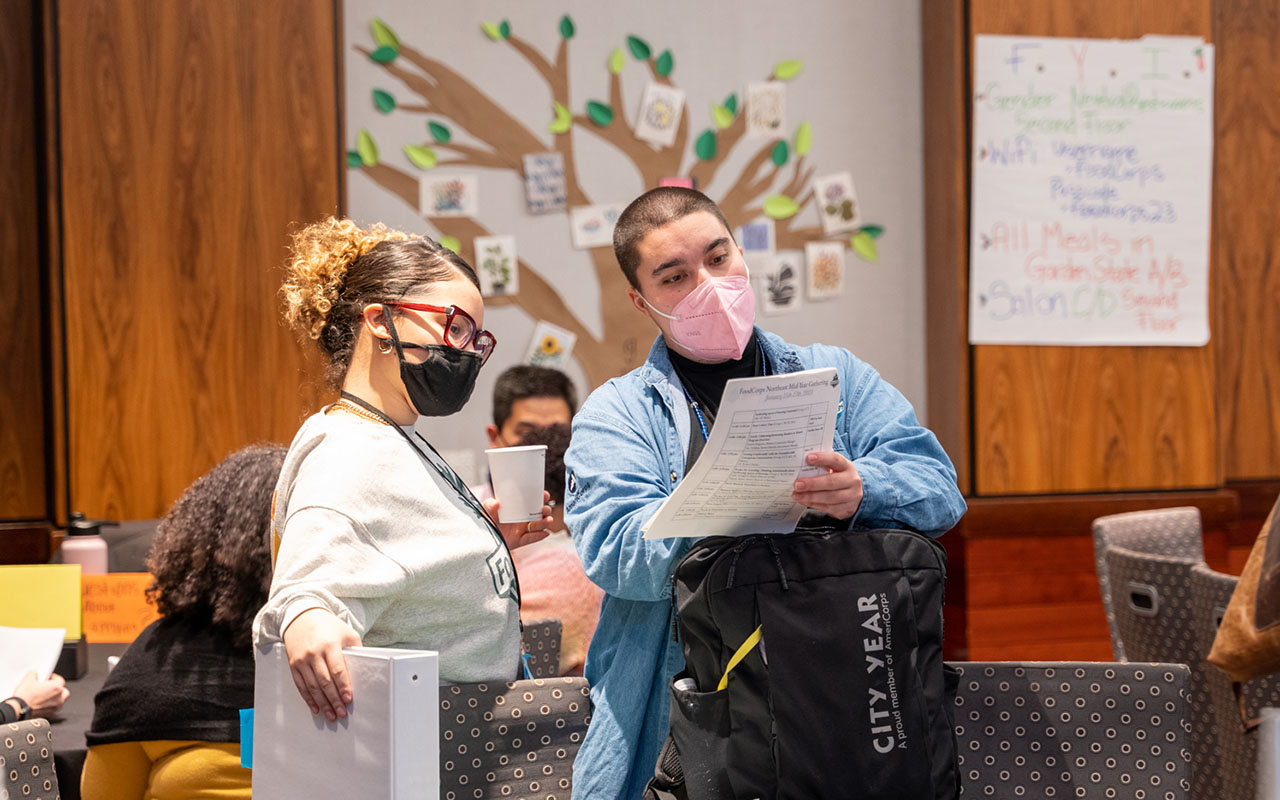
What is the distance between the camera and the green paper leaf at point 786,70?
4.34 metres

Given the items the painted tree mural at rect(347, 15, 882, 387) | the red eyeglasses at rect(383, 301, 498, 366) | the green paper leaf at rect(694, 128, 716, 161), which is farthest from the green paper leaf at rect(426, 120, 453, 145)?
the red eyeglasses at rect(383, 301, 498, 366)

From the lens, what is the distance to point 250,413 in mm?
3693

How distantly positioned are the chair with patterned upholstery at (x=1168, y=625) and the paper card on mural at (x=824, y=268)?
1949 millimetres

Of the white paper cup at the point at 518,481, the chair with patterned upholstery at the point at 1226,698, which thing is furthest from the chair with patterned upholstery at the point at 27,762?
the chair with patterned upholstery at the point at 1226,698

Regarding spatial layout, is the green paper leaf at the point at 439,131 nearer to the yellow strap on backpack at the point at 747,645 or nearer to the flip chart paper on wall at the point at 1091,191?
the flip chart paper on wall at the point at 1091,191

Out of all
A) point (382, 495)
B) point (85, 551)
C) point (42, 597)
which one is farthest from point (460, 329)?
point (85, 551)

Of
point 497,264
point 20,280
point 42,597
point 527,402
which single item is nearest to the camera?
point 42,597

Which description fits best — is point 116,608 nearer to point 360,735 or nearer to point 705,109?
point 360,735

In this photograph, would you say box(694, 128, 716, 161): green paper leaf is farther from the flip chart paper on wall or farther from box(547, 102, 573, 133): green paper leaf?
the flip chart paper on wall

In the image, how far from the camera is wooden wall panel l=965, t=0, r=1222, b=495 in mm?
4113

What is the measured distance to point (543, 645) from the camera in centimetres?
221

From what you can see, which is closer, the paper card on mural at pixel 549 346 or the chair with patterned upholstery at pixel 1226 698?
the chair with patterned upholstery at pixel 1226 698

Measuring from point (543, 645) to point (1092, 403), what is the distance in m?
2.82

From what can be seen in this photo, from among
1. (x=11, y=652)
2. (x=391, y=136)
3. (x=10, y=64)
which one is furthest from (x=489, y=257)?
(x=11, y=652)
